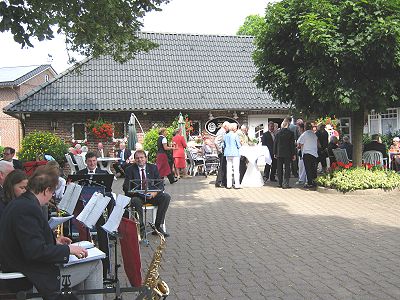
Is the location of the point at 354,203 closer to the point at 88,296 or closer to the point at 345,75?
the point at 345,75

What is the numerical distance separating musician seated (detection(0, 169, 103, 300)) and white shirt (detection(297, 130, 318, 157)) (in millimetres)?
10379

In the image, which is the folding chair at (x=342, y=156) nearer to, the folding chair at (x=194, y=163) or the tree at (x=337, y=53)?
the tree at (x=337, y=53)

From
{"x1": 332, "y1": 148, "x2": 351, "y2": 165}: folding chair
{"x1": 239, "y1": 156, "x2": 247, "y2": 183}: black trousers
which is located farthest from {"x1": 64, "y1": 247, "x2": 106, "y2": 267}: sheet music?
{"x1": 239, "y1": 156, "x2": 247, "y2": 183}: black trousers

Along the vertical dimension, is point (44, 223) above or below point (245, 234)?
above

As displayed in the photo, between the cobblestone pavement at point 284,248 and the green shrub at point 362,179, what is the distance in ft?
0.89

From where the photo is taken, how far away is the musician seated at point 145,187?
27.1 ft

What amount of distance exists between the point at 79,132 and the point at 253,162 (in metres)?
12.0

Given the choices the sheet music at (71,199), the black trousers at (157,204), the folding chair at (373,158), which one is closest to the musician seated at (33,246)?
the sheet music at (71,199)

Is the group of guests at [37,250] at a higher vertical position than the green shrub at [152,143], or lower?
lower

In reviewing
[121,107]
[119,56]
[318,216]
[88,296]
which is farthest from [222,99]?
[88,296]

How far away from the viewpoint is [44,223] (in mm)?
3918

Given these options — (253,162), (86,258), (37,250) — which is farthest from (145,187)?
(253,162)

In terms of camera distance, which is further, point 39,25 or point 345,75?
point 345,75

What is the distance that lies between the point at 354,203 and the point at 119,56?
7278 mm
